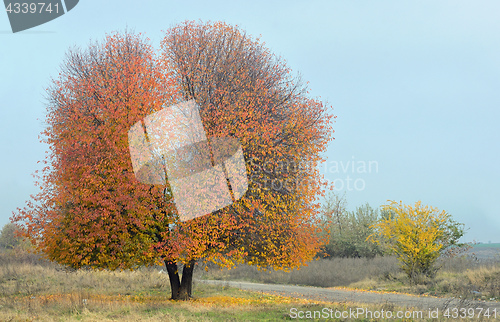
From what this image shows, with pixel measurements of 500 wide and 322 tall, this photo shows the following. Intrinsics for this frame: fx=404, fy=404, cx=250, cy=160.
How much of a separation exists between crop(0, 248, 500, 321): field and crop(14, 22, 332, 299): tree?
72.6 inches

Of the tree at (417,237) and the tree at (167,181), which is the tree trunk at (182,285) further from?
the tree at (417,237)

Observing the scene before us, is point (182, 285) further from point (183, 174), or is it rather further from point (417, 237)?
point (417, 237)

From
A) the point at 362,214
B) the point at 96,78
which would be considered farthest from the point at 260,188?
the point at 362,214

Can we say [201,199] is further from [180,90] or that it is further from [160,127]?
[180,90]

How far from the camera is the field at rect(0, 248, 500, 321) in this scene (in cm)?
1340

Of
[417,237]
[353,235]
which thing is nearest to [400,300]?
[417,237]

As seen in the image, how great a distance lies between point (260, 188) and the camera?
1558 centimetres

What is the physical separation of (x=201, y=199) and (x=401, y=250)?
54.9 ft

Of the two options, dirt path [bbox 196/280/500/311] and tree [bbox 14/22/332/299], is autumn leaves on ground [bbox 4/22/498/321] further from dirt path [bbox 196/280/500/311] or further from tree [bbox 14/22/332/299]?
dirt path [bbox 196/280/500/311]

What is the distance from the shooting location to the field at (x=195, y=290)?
44.0ft

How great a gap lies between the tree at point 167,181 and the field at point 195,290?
1.84 metres

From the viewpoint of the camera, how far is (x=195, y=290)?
2478 centimetres

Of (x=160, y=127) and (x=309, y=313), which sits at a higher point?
(x=160, y=127)

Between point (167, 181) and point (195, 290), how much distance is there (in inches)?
458
